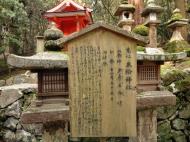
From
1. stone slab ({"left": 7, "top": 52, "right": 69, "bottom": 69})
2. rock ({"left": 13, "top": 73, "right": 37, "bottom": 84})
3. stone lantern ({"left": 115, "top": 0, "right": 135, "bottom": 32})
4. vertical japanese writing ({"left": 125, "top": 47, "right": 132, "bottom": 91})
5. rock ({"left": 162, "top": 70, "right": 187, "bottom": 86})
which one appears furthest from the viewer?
rock ({"left": 13, "top": 73, "right": 37, "bottom": 84})

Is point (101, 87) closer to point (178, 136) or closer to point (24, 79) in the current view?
point (178, 136)

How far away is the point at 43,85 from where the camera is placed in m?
5.63

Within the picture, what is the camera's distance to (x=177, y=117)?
8961 millimetres

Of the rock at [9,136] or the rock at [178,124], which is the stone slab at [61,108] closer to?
the rock at [178,124]

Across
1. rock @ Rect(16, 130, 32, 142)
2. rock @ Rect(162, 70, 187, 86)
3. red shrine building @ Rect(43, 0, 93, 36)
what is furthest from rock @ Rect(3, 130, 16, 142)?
rock @ Rect(162, 70, 187, 86)

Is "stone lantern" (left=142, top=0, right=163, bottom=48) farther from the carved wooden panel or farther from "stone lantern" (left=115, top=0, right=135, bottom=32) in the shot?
the carved wooden panel

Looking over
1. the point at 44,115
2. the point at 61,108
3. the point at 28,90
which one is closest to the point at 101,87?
the point at 61,108

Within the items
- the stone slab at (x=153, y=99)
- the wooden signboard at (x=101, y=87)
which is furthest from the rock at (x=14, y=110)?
the wooden signboard at (x=101, y=87)

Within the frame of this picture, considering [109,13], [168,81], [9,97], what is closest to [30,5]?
[109,13]

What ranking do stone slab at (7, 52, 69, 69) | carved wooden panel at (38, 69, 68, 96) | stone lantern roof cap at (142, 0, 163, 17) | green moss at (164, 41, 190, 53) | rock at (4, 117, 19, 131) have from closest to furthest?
1. stone slab at (7, 52, 69, 69)
2. carved wooden panel at (38, 69, 68, 96)
3. stone lantern roof cap at (142, 0, 163, 17)
4. rock at (4, 117, 19, 131)
5. green moss at (164, 41, 190, 53)

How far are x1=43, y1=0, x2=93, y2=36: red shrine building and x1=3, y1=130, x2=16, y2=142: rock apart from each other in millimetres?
4038

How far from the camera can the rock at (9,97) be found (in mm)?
10883

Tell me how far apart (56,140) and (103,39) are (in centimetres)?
212

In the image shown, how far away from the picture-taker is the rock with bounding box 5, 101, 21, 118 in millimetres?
10766
